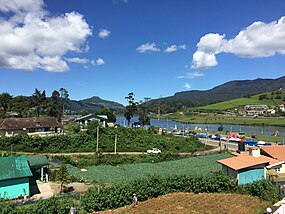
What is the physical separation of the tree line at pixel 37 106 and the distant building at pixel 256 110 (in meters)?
86.5

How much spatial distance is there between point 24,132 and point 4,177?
25.2m

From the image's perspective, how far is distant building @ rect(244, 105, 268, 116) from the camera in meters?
116

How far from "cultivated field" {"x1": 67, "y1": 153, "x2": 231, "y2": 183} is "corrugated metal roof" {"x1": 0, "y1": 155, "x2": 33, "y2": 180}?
5269 mm

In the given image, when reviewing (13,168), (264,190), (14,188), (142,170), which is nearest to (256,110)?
(142,170)

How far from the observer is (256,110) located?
402 feet

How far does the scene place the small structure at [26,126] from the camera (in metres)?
38.8

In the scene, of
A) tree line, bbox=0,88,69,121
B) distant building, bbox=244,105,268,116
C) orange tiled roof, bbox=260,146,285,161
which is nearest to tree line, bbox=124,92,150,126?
tree line, bbox=0,88,69,121

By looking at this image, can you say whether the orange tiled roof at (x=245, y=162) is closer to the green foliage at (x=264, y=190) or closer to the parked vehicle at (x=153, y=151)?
the green foliage at (x=264, y=190)

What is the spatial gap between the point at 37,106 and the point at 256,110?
98.6 meters

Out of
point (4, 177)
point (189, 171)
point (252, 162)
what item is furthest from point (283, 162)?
point (4, 177)

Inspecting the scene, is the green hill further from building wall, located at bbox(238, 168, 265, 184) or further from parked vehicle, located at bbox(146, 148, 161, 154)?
building wall, located at bbox(238, 168, 265, 184)

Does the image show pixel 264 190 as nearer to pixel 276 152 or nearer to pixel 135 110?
pixel 276 152

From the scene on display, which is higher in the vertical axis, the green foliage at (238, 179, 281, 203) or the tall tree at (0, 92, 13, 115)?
the tall tree at (0, 92, 13, 115)

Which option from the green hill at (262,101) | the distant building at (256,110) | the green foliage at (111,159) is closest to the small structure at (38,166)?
the green foliage at (111,159)
